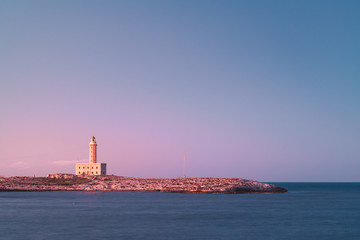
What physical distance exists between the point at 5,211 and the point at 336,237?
4662 centimetres

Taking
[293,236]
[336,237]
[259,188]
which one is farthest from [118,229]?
[259,188]

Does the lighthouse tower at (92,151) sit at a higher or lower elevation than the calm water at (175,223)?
higher

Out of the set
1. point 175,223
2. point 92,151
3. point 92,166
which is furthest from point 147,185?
point 175,223

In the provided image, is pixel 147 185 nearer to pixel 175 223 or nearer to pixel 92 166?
pixel 92 166

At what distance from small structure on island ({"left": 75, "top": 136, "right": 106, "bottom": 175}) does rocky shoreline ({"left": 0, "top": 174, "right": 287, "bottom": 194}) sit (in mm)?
8714

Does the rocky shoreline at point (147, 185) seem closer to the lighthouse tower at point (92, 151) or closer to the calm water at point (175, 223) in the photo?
the lighthouse tower at point (92, 151)

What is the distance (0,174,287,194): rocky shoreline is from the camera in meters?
112

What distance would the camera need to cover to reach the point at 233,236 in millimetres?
41594

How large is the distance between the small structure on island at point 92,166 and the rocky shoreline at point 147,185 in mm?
8714

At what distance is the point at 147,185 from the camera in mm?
120188

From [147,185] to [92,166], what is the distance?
2882cm

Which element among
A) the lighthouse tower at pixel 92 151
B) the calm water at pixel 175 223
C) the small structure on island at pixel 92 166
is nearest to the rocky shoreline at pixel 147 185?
the small structure on island at pixel 92 166

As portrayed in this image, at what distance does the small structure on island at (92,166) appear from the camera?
138925mm

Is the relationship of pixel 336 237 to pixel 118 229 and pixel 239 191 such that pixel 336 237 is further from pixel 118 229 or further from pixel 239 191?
pixel 239 191
